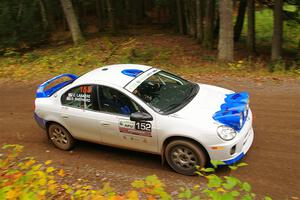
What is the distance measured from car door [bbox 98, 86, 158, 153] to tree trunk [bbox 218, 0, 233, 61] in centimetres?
791

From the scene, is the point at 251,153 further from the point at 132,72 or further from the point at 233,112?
the point at 132,72

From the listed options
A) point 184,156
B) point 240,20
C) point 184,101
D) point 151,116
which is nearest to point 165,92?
point 184,101

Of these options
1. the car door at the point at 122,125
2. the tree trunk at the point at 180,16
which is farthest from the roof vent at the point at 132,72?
the tree trunk at the point at 180,16

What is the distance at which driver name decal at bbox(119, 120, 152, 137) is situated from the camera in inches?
259

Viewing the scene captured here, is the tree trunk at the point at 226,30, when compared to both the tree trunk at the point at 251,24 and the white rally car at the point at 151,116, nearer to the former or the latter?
the tree trunk at the point at 251,24

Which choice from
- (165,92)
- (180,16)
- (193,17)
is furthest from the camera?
(180,16)

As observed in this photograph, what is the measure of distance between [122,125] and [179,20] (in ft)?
61.5

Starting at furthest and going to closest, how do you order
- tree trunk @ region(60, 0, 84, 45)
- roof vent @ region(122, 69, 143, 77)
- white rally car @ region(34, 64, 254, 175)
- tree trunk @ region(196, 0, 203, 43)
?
tree trunk @ region(196, 0, 203, 43) < tree trunk @ region(60, 0, 84, 45) < roof vent @ region(122, 69, 143, 77) < white rally car @ region(34, 64, 254, 175)

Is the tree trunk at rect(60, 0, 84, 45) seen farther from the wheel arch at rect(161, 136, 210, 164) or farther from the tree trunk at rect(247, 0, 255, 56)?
the wheel arch at rect(161, 136, 210, 164)

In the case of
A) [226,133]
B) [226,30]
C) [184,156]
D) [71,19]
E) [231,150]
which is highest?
[71,19]

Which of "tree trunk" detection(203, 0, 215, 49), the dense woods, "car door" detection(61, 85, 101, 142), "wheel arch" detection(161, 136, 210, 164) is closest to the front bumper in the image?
"wheel arch" detection(161, 136, 210, 164)

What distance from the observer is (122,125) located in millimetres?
6820

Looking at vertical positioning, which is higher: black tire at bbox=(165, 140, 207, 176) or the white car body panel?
the white car body panel

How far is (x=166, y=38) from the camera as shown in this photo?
2152cm
